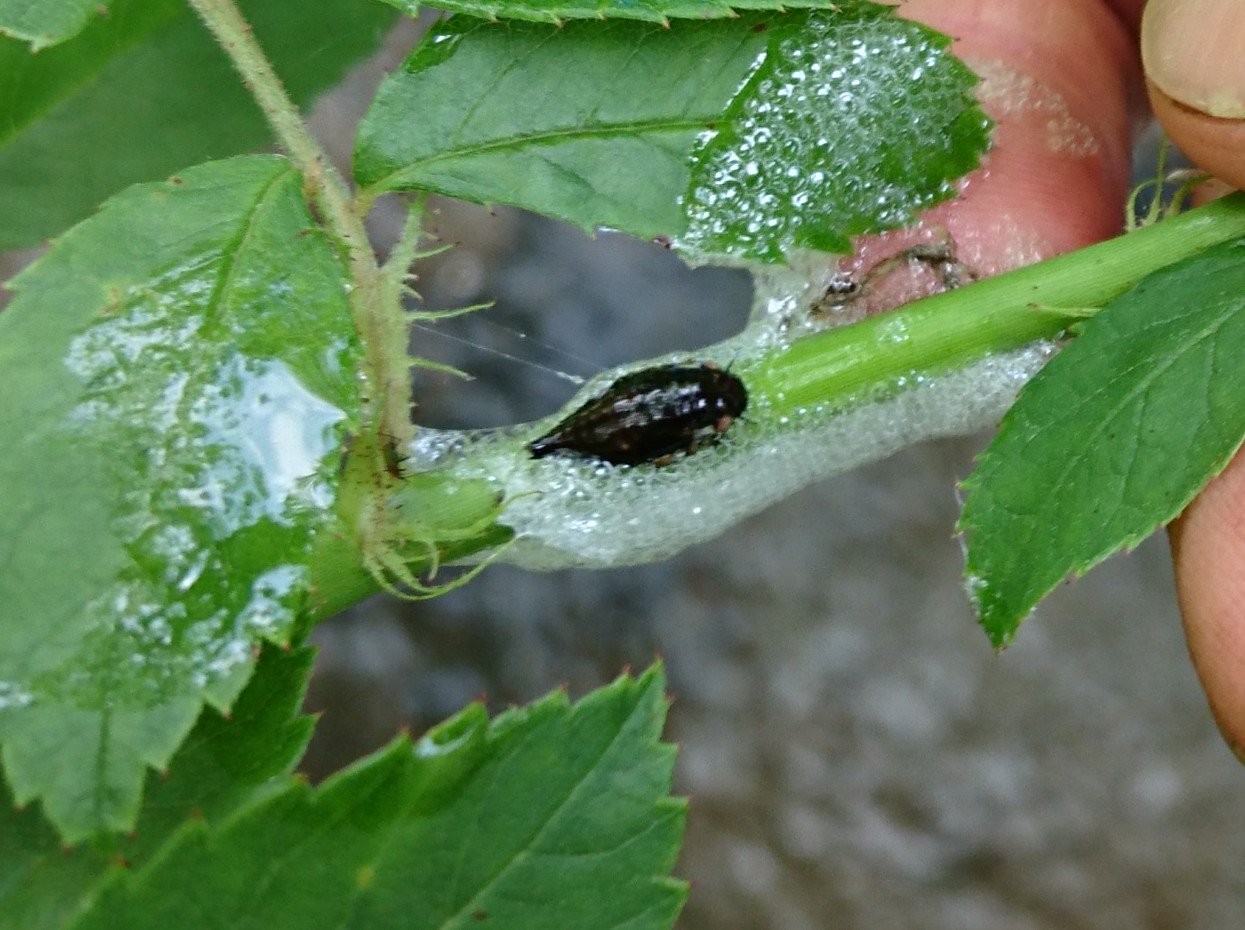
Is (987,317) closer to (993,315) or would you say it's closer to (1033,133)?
(993,315)

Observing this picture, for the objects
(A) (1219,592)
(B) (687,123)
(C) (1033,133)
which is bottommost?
(A) (1219,592)

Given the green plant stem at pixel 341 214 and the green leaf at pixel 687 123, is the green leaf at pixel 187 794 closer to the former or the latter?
the green plant stem at pixel 341 214

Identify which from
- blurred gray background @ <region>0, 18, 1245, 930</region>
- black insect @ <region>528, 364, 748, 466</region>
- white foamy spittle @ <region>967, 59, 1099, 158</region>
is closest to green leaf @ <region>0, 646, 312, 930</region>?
black insect @ <region>528, 364, 748, 466</region>

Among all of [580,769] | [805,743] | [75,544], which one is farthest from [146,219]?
[805,743]

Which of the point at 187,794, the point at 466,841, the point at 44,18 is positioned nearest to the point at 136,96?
the point at 44,18

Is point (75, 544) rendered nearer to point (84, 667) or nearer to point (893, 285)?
point (84, 667)

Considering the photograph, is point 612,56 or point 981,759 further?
point 981,759
